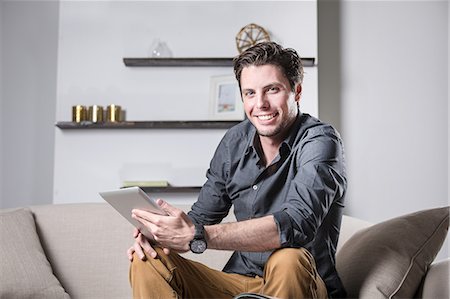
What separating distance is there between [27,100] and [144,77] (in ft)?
3.01

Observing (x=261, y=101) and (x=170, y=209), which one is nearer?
(x=170, y=209)

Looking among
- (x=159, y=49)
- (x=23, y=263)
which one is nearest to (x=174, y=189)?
(x=159, y=49)

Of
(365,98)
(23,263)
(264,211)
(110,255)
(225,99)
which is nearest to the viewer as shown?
(264,211)

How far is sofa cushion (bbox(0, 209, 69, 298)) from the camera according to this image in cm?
232

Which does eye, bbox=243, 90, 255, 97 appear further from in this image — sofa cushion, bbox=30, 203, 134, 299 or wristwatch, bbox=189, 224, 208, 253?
sofa cushion, bbox=30, 203, 134, 299

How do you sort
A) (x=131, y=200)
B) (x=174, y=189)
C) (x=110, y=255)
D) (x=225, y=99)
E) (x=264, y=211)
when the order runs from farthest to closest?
(x=225, y=99) → (x=174, y=189) → (x=110, y=255) → (x=264, y=211) → (x=131, y=200)

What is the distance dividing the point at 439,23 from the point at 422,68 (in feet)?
1.19

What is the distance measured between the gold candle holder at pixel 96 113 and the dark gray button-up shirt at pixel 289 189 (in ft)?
7.23

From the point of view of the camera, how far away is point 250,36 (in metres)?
4.50

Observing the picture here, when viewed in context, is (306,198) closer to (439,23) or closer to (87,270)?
(87,270)

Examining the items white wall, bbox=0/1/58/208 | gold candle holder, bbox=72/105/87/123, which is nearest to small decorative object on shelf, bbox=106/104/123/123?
gold candle holder, bbox=72/105/87/123

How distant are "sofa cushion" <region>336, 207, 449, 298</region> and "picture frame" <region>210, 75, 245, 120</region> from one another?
90.8 inches

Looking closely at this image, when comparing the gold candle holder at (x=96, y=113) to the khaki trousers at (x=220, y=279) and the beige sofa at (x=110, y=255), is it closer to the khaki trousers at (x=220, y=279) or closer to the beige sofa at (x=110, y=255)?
the beige sofa at (x=110, y=255)

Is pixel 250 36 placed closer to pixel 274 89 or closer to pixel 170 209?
pixel 274 89
